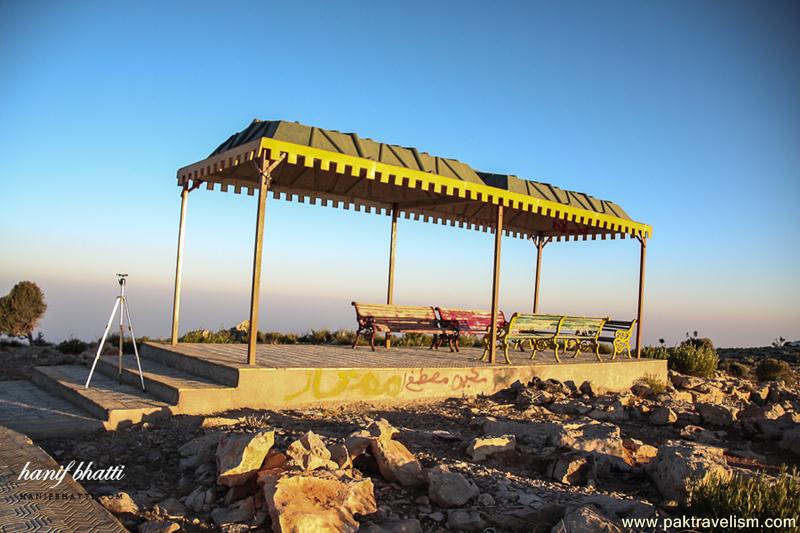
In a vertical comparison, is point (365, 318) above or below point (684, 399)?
above

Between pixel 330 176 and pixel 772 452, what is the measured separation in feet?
23.5

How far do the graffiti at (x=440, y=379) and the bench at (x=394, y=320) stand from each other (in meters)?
1.69

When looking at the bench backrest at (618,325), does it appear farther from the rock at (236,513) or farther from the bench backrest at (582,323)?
the rock at (236,513)

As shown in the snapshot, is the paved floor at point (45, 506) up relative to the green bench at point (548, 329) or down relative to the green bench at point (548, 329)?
down

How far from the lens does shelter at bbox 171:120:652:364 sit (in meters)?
7.48

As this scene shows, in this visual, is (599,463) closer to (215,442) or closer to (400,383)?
(215,442)

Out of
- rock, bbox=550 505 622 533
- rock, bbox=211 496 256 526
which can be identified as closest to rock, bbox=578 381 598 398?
rock, bbox=550 505 622 533

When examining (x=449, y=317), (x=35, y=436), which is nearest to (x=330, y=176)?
(x=449, y=317)

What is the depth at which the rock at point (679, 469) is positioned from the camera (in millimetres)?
4023

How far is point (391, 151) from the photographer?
881cm

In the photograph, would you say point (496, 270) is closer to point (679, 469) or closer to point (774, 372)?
point (679, 469)

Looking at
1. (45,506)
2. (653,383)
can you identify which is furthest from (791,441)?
(45,506)

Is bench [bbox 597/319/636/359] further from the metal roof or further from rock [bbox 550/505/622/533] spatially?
rock [bbox 550/505/622/533]

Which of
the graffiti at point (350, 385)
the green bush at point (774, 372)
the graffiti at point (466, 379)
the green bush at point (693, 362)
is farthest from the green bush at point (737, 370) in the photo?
the graffiti at point (350, 385)
